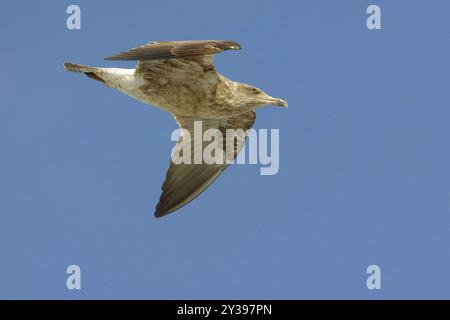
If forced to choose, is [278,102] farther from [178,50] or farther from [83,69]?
[83,69]

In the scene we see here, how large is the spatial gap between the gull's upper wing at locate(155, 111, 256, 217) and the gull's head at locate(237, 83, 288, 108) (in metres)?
1.18

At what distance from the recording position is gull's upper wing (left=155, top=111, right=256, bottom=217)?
57.2 feet

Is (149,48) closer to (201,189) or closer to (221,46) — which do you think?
(221,46)

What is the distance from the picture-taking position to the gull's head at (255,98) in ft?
54.3

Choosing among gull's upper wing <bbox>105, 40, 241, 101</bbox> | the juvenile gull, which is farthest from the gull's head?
gull's upper wing <bbox>105, 40, 241, 101</bbox>

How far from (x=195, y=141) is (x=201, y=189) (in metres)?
1.19

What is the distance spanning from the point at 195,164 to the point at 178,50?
306 centimetres

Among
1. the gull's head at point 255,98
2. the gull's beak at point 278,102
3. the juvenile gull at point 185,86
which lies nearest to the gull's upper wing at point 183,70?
the juvenile gull at point 185,86

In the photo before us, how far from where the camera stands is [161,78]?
16.4m

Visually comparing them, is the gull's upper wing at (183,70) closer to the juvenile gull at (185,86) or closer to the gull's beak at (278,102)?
the juvenile gull at (185,86)

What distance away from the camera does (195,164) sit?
18016 mm

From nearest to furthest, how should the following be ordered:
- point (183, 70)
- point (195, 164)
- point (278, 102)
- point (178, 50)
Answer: point (178, 50) < point (183, 70) < point (278, 102) < point (195, 164)

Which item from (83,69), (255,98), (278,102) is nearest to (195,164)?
(255,98)

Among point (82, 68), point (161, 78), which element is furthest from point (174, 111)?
point (82, 68)
